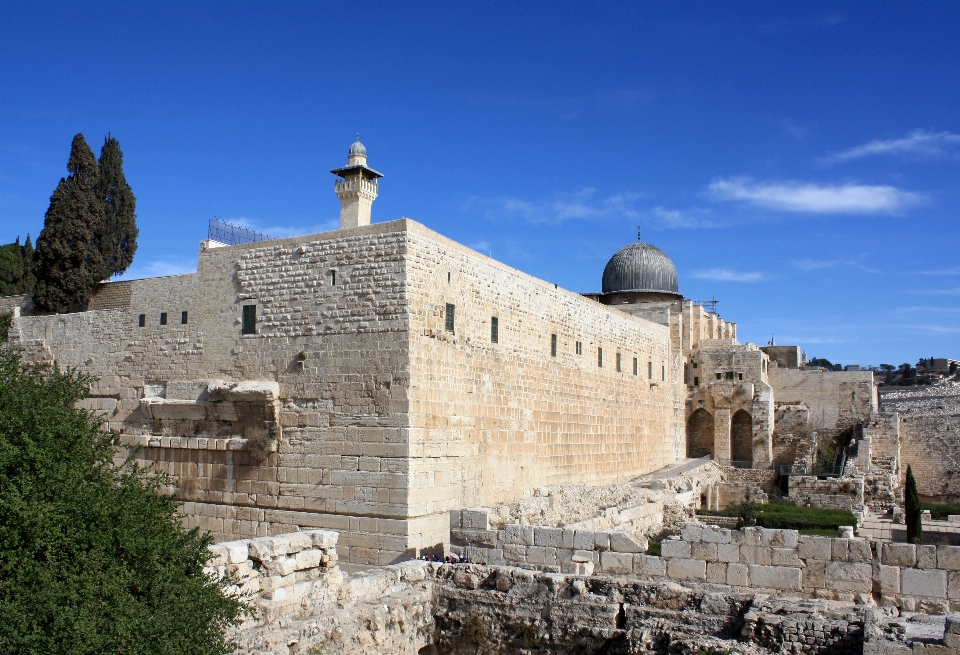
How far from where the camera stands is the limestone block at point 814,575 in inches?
299

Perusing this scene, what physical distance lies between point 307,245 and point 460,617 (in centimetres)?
612

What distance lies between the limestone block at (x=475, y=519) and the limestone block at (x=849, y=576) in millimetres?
3419

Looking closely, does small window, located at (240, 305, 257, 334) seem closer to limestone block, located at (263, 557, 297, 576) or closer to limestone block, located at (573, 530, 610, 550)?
limestone block, located at (263, 557, 297, 576)

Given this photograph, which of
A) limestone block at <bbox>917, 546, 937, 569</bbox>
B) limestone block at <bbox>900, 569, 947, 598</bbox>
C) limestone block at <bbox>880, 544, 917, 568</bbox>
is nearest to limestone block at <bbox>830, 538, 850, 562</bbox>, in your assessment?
limestone block at <bbox>880, 544, 917, 568</bbox>

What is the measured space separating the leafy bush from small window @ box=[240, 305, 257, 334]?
1075cm

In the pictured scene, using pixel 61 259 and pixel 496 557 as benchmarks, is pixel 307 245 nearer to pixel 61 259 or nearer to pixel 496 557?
pixel 496 557

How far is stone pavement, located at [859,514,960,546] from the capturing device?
51.6 feet

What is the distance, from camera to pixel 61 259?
54.4 ft

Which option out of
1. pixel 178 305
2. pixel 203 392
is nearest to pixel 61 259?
pixel 178 305

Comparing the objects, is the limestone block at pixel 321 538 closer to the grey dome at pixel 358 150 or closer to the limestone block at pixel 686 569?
the limestone block at pixel 686 569

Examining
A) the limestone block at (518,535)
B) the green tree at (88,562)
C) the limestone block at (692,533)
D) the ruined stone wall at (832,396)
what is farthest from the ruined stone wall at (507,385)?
the ruined stone wall at (832,396)

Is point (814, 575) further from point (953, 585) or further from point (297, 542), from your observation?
point (297, 542)

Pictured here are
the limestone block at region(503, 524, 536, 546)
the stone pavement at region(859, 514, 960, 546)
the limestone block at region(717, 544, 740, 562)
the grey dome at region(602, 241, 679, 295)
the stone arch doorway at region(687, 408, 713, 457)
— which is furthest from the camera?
the grey dome at region(602, 241, 679, 295)

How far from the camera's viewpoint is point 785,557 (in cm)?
772
